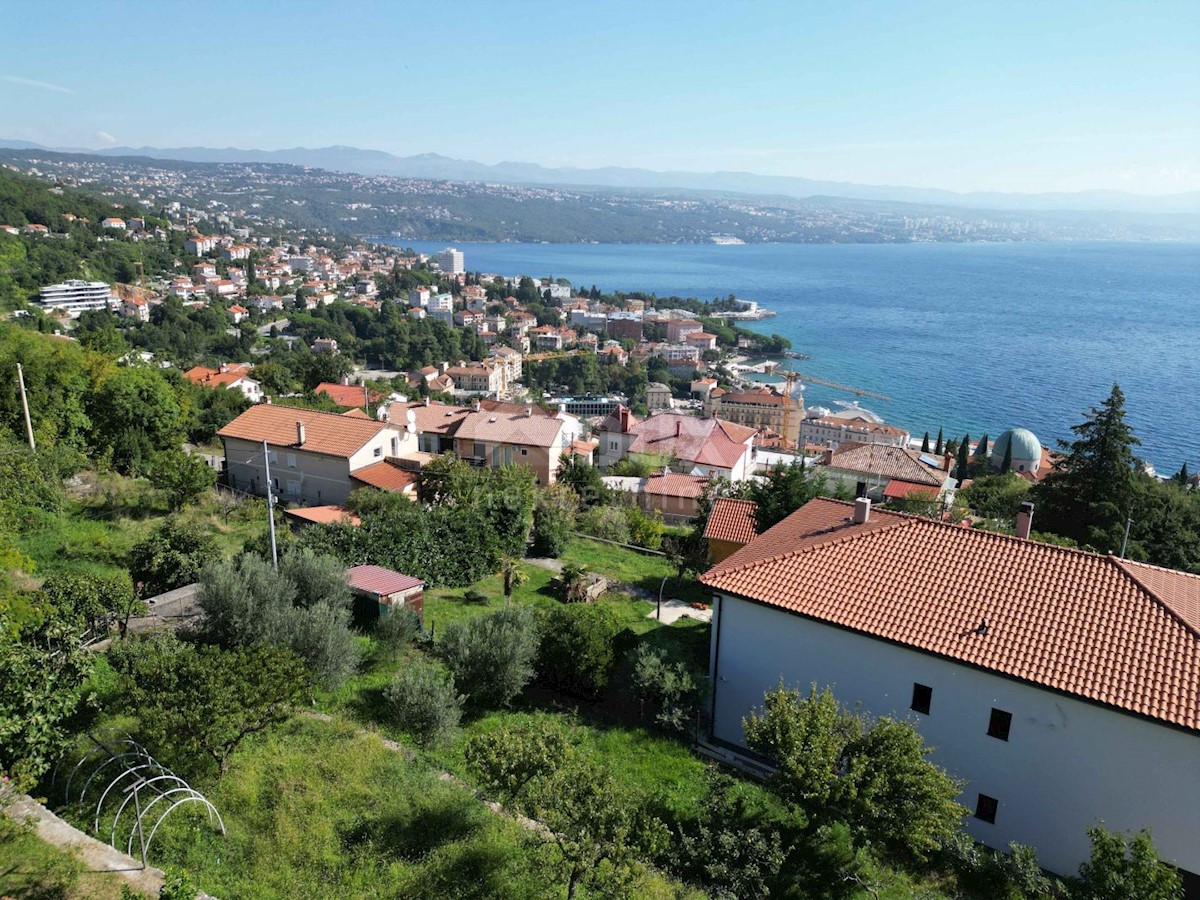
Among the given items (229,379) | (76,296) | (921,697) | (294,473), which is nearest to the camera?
(921,697)

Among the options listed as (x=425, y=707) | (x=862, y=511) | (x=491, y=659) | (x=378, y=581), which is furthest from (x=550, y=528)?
(x=425, y=707)

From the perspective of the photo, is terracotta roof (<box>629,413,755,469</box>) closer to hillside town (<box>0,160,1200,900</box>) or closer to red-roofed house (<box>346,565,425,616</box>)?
hillside town (<box>0,160,1200,900</box>)

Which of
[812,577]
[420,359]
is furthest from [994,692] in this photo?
[420,359]

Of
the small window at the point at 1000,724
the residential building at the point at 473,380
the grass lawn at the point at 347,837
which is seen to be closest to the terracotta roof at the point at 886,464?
the small window at the point at 1000,724

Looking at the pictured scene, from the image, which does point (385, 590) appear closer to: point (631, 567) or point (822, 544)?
point (822, 544)

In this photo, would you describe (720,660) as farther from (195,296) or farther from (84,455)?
(195,296)

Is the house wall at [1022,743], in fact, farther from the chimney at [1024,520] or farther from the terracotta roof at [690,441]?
the terracotta roof at [690,441]

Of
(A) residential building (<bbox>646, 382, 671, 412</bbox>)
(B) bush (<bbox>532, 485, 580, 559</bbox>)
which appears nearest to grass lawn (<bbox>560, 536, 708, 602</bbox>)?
(B) bush (<bbox>532, 485, 580, 559</bbox>)
